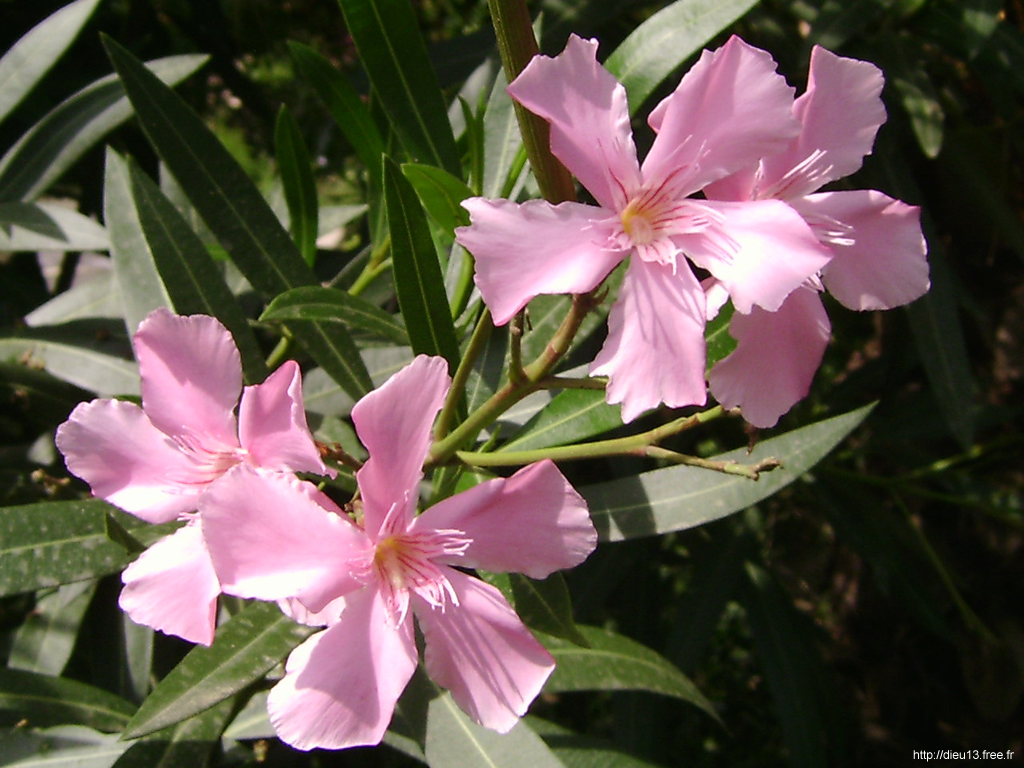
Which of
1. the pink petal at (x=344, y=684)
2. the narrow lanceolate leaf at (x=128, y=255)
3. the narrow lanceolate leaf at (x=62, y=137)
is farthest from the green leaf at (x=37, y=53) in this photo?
the pink petal at (x=344, y=684)

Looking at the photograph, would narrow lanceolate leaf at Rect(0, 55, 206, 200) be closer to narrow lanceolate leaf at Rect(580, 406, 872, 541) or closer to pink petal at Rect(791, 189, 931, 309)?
narrow lanceolate leaf at Rect(580, 406, 872, 541)

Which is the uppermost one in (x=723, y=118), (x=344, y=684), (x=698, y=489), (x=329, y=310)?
(x=723, y=118)

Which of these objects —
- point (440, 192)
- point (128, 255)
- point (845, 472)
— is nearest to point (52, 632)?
point (128, 255)

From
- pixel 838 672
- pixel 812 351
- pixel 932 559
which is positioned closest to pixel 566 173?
pixel 812 351

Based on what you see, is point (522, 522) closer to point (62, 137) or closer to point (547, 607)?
point (547, 607)

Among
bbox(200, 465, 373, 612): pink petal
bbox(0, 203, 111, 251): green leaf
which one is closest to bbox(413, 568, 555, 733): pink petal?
bbox(200, 465, 373, 612): pink petal

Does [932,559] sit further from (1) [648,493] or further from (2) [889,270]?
(2) [889,270]

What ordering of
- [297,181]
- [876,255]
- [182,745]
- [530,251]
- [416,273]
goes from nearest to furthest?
[530,251] → [876,255] → [416,273] → [182,745] → [297,181]
